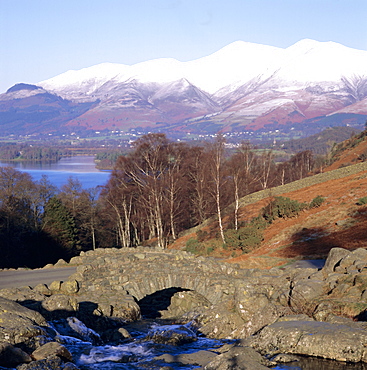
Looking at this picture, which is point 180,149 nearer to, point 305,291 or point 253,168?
point 253,168

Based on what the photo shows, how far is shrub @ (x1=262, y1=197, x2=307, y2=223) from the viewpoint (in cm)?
3484

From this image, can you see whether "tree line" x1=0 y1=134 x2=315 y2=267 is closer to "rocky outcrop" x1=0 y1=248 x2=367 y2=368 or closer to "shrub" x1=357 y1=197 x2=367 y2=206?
"shrub" x1=357 y1=197 x2=367 y2=206

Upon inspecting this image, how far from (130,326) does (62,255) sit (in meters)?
30.0

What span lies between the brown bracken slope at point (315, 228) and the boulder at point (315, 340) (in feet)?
38.5

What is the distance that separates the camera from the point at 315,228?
98.5 ft

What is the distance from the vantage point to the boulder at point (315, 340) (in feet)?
36.4

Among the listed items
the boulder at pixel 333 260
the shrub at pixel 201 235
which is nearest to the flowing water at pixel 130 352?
the boulder at pixel 333 260

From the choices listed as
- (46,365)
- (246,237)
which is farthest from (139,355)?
(246,237)

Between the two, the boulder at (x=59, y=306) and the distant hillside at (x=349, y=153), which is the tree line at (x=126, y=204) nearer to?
the boulder at (x=59, y=306)

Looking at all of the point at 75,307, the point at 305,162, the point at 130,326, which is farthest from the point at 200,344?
the point at 305,162

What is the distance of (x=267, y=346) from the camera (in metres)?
12.1

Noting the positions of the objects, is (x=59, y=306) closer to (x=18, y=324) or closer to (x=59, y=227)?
(x=18, y=324)

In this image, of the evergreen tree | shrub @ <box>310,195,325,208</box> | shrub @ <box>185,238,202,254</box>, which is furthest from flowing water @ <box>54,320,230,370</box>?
the evergreen tree

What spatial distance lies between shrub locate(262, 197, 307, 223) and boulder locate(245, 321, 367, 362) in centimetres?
2256
